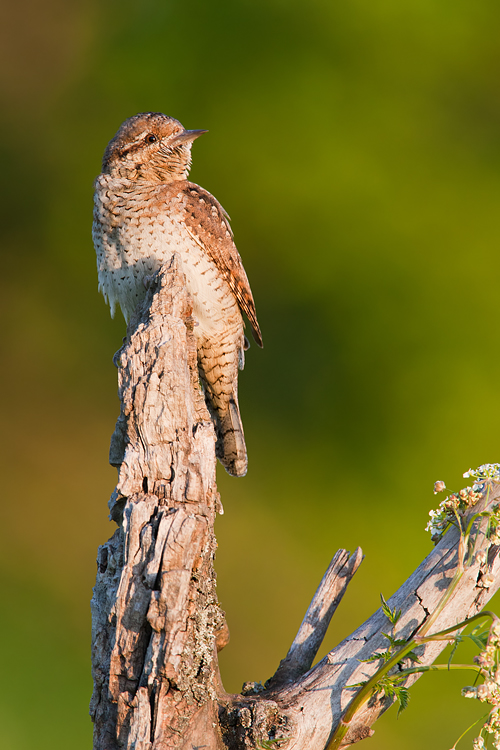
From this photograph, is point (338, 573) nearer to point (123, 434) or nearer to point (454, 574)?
point (454, 574)

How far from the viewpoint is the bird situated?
264 centimetres

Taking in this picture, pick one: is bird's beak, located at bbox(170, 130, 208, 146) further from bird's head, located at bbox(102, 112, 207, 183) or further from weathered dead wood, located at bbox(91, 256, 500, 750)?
weathered dead wood, located at bbox(91, 256, 500, 750)

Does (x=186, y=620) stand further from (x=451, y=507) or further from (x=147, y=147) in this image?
(x=147, y=147)

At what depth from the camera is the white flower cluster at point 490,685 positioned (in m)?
1.13

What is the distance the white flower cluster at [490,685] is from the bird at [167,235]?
1.76 meters

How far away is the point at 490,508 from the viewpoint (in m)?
1.38

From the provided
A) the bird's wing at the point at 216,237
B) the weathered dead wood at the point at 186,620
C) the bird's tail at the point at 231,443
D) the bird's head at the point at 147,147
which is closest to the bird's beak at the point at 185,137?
the bird's head at the point at 147,147

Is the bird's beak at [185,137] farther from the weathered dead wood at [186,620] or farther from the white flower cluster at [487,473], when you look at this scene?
the white flower cluster at [487,473]

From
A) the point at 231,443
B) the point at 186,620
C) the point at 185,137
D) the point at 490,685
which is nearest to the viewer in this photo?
the point at 490,685

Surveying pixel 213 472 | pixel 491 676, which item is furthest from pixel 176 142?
pixel 491 676

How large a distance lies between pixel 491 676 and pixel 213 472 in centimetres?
73

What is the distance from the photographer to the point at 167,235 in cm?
264

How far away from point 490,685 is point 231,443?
1.85 meters

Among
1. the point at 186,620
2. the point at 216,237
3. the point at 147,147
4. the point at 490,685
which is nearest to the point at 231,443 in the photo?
the point at 216,237
